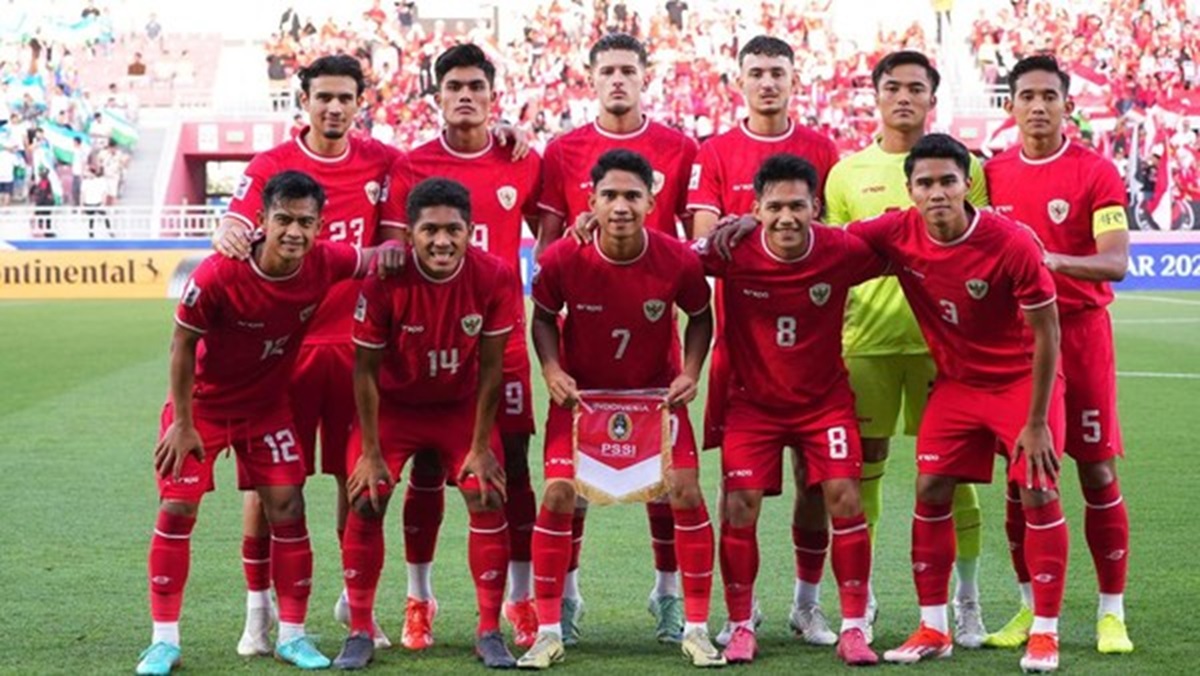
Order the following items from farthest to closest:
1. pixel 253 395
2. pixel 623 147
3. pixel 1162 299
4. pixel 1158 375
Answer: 1. pixel 1162 299
2. pixel 1158 375
3. pixel 623 147
4. pixel 253 395

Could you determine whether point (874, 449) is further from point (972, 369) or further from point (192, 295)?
point (192, 295)

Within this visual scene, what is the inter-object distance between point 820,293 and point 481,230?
4.63 feet

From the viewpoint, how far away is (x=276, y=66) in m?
37.9

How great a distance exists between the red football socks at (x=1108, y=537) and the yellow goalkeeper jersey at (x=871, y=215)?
87 centimetres

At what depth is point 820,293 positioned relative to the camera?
650 cm

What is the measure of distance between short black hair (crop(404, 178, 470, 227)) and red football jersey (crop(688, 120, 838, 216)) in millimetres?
1158

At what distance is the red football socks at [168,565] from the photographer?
20.4 feet

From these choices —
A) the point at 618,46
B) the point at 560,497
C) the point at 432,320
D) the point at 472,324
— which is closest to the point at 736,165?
the point at 618,46

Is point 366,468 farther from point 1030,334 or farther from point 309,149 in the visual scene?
point 1030,334

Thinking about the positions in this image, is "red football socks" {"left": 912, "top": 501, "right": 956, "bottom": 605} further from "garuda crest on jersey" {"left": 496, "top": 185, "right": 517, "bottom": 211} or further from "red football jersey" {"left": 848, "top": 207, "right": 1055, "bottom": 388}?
"garuda crest on jersey" {"left": 496, "top": 185, "right": 517, "bottom": 211}

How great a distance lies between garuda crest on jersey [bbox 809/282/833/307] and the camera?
6.49 metres

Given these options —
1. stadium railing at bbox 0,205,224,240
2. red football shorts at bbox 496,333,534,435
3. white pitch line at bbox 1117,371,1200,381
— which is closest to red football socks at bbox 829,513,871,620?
red football shorts at bbox 496,333,534,435

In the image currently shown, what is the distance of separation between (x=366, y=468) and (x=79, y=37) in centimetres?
3815

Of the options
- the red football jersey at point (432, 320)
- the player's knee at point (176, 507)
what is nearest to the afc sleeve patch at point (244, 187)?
the red football jersey at point (432, 320)
